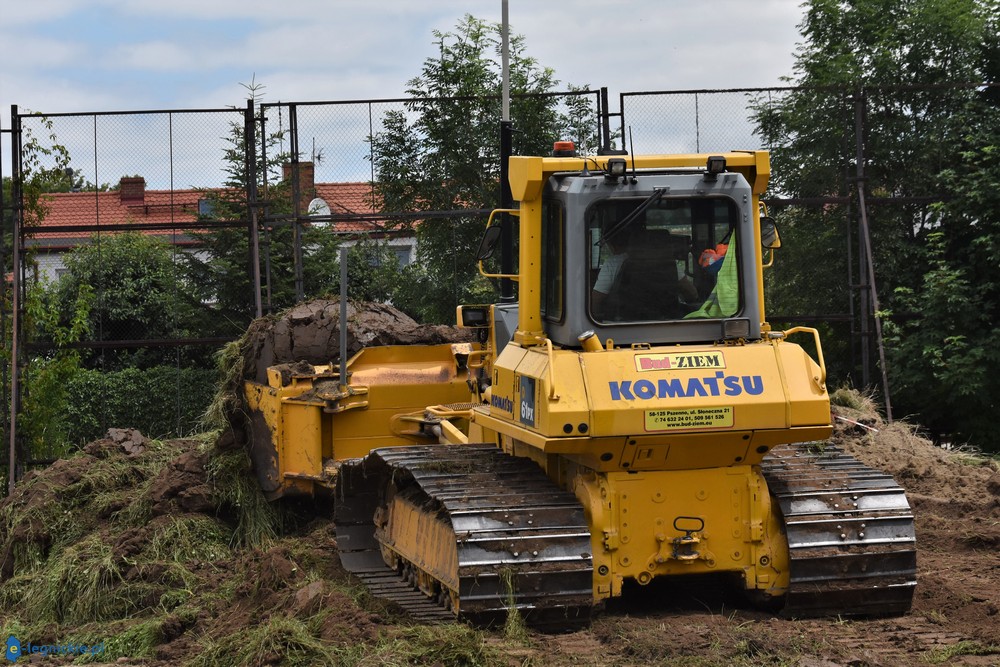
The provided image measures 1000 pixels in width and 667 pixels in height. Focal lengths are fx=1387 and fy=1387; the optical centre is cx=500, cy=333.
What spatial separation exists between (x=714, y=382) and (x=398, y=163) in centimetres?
974

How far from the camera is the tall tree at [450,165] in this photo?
16578mm

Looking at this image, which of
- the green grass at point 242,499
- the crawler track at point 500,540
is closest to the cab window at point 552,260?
the crawler track at point 500,540

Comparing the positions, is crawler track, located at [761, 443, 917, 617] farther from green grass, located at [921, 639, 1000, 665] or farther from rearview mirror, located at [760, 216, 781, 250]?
rearview mirror, located at [760, 216, 781, 250]

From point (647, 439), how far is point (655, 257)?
1.13m

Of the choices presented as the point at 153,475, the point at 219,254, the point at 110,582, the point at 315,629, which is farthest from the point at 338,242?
the point at 315,629

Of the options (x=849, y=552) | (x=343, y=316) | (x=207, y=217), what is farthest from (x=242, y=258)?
(x=849, y=552)

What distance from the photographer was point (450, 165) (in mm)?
16656

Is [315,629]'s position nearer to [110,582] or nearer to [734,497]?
[734,497]

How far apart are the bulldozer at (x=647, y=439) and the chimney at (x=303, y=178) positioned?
308 inches
